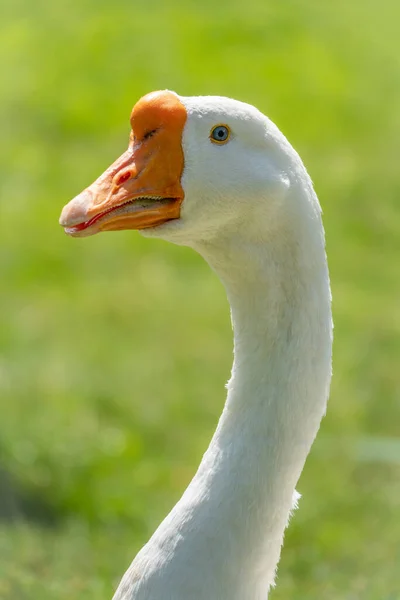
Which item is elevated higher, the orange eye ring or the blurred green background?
the blurred green background

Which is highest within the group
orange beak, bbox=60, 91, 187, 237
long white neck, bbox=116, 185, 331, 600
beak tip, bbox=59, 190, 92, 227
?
orange beak, bbox=60, 91, 187, 237

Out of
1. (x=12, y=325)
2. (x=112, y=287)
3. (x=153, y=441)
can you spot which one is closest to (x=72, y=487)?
(x=153, y=441)

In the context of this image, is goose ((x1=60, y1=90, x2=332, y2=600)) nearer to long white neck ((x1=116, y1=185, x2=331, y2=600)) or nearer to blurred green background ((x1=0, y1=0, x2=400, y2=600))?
long white neck ((x1=116, y1=185, x2=331, y2=600))

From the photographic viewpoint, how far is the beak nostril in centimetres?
280

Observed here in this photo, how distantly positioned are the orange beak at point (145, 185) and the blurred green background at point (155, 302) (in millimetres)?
2351

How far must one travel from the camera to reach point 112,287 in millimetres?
8680

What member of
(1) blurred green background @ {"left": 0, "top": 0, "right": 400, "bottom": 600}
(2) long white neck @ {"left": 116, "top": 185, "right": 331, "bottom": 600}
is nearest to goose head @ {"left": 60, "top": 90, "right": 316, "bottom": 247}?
(2) long white neck @ {"left": 116, "top": 185, "right": 331, "bottom": 600}

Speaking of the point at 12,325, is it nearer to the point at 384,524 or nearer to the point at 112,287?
the point at 112,287

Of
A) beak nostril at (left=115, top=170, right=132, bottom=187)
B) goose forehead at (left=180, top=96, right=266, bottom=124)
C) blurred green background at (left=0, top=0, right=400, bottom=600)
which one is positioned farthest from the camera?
blurred green background at (left=0, top=0, right=400, bottom=600)

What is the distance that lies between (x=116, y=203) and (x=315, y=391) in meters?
0.70

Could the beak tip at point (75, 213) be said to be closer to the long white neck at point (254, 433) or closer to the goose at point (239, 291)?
the goose at point (239, 291)

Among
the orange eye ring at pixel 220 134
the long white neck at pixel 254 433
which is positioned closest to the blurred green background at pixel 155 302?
the long white neck at pixel 254 433

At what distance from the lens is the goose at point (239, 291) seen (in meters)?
2.70

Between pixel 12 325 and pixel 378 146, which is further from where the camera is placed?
pixel 378 146
